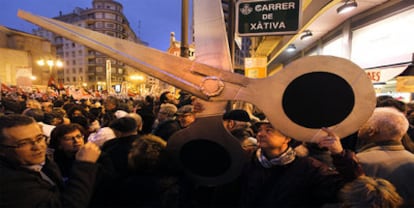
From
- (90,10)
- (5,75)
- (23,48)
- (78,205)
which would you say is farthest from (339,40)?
(90,10)

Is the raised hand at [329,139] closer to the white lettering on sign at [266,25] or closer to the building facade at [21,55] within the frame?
the white lettering on sign at [266,25]

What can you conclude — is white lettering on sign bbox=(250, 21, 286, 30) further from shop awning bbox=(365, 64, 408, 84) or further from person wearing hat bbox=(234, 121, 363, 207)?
shop awning bbox=(365, 64, 408, 84)

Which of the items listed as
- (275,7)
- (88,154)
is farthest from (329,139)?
(275,7)

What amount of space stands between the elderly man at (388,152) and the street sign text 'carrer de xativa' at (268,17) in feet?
5.63

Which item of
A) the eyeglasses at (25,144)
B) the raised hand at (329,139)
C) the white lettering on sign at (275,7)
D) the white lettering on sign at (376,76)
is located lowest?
the eyeglasses at (25,144)

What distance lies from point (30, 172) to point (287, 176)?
165cm

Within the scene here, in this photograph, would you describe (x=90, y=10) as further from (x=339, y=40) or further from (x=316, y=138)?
(x=316, y=138)

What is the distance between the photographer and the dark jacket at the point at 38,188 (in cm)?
126

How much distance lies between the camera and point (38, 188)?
133 centimetres

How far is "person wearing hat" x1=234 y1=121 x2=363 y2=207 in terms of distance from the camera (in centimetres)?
139

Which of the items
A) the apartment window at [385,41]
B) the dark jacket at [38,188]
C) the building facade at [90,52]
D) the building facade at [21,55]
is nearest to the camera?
the dark jacket at [38,188]

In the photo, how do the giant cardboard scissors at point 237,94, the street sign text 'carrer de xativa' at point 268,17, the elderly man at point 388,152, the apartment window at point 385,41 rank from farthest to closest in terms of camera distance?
the apartment window at point 385,41, the street sign text 'carrer de xativa' at point 268,17, the elderly man at point 388,152, the giant cardboard scissors at point 237,94

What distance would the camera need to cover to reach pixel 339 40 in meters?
7.94

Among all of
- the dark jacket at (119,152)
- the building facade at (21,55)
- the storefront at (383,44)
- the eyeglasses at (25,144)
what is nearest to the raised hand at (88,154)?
the eyeglasses at (25,144)
